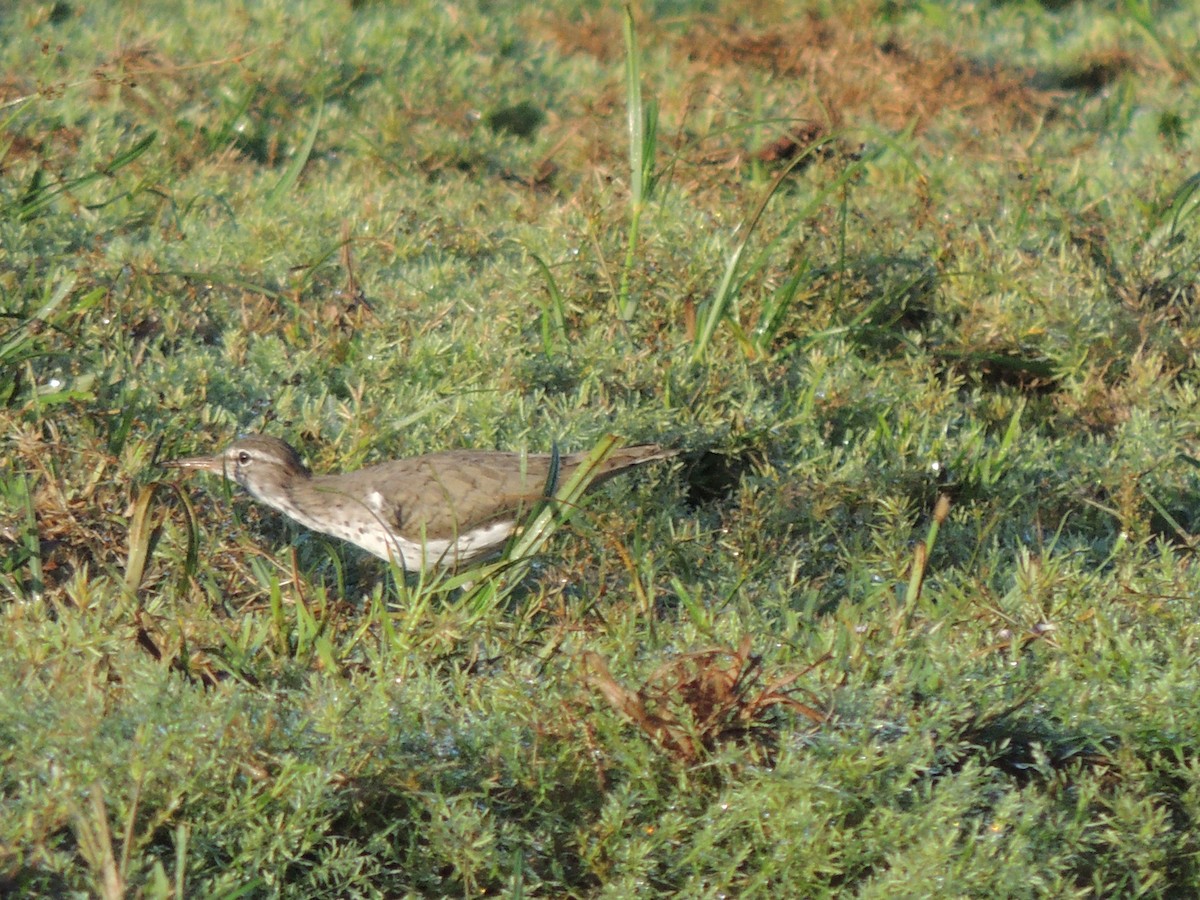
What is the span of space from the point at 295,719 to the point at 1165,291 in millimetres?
4409

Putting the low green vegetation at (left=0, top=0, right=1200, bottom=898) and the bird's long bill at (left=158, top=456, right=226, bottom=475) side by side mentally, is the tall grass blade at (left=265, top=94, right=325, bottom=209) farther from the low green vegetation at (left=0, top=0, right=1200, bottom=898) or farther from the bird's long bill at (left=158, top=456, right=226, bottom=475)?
the bird's long bill at (left=158, top=456, right=226, bottom=475)

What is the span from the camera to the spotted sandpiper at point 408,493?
4918 millimetres

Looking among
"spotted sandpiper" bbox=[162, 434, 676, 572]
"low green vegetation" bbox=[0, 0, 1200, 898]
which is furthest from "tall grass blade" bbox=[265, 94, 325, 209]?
"spotted sandpiper" bbox=[162, 434, 676, 572]

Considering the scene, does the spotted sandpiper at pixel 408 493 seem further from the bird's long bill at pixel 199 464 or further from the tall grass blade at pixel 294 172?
the tall grass blade at pixel 294 172

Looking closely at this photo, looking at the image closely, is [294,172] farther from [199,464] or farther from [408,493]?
[408,493]

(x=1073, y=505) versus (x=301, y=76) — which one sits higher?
(x=301, y=76)

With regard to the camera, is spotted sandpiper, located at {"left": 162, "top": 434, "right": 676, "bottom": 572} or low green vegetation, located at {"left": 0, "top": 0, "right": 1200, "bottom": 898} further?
spotted sandpiper, located at {"left": 162, "top": 434, "right": 676, "bottom": 572}

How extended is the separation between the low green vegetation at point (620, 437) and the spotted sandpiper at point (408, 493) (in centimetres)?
17

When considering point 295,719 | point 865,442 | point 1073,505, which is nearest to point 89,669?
point 295,719

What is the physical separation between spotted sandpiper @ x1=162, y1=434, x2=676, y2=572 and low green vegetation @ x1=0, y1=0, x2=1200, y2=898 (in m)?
0.17

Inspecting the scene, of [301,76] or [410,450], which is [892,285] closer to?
[410,450]

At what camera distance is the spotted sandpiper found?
492cm

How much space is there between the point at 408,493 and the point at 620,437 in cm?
95

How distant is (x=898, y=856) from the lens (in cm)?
345
